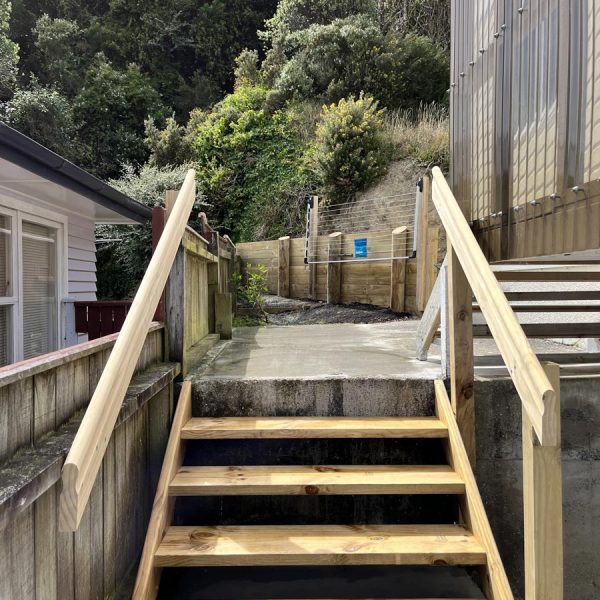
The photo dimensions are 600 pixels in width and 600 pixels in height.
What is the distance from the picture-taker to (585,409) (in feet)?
9.30

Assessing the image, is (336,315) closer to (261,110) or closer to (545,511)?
(545,511)

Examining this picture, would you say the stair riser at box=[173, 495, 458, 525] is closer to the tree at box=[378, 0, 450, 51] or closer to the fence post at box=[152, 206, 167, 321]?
the fence post at box=[152, 206, 167, 321]

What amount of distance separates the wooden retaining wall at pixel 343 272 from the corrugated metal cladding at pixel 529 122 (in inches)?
191

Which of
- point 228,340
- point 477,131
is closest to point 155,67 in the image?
point 228,340

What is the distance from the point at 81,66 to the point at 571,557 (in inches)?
844

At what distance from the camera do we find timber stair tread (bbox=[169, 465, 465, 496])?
7.85 feet

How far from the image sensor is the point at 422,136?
40.4ft

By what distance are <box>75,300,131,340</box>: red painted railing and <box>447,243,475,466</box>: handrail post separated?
3.35 m

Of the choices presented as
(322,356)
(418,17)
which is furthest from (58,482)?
(418,17)

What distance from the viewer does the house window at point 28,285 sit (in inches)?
152

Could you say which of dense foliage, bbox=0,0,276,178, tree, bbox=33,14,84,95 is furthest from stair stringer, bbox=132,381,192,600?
tree, bbox=33,14,84,95

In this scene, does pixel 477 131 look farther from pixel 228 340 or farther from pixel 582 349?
pixel 228 340

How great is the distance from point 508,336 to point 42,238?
14.4 ft

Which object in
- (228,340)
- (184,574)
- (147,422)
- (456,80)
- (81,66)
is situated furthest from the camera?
(81,66)
